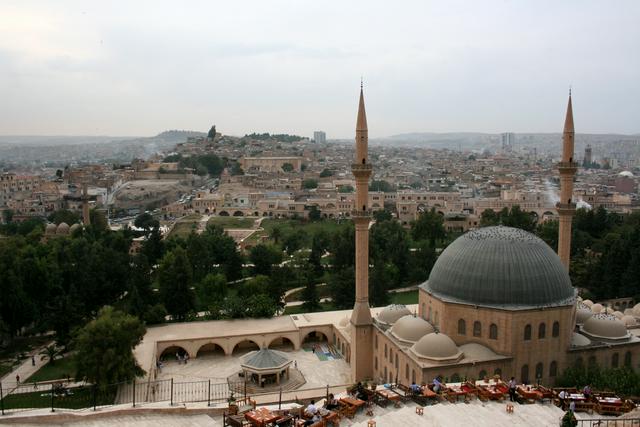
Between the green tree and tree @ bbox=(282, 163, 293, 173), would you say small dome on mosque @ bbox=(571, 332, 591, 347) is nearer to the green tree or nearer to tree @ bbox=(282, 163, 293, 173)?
the green tree

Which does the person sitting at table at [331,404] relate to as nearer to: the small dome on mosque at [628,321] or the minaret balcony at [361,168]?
the minaret balcony at [361,168]

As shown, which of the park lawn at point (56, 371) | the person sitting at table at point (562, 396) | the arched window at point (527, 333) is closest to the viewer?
the person sitting at table at point (562, 396)

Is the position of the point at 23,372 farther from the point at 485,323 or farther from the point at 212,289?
the point at 485,323

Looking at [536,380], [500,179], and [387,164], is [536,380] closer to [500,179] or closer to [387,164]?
[500,179]

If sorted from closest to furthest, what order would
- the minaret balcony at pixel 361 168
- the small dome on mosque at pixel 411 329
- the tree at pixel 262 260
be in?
1. the small dome on mosque at pixel 411 329
2. the minaret balcony at pixel 361 168
3. the tree at pixel 262 260

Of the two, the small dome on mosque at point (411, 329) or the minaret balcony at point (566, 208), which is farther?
the minaret balcony at point (566, 208)

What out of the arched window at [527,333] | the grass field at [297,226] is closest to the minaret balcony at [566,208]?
the arched window at [527,333]

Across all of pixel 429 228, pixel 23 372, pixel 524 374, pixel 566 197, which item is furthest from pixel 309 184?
pixel 524 374
